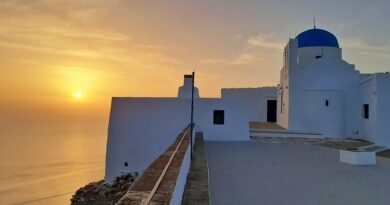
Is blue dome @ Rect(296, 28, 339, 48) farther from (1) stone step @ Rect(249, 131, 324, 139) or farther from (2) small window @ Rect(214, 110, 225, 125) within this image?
(2) small window @ Rect(214, 110, 225, 125)

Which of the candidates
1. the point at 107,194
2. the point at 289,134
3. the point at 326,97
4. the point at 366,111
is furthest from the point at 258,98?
the point at 107,194

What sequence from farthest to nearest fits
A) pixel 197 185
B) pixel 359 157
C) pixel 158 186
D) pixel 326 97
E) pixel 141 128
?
pixel 326 97 → pixel 141 128 → pixel 359 157 → pixel 197 185 → pixel 158 186

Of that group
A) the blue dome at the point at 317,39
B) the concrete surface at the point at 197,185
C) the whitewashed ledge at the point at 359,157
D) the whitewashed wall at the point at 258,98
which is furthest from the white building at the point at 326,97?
the concrete surface at the point at 197,185

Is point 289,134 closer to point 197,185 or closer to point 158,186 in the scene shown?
point 197,185

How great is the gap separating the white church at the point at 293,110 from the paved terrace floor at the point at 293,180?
14.6 feet

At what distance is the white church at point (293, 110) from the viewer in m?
15.1

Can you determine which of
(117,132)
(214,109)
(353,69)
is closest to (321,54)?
(353,69)

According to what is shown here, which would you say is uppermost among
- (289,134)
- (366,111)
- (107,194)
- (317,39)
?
(317,39)

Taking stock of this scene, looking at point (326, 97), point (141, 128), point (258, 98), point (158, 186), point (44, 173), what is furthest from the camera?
point (44, 173)

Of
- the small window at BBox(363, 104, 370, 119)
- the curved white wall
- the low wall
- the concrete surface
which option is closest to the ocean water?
the curved white wall

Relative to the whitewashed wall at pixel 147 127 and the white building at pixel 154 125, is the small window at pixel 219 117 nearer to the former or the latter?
the white building at pixel 154 125

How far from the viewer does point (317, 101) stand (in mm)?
18453

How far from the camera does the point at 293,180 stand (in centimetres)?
734

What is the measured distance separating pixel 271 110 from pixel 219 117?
1090cm
